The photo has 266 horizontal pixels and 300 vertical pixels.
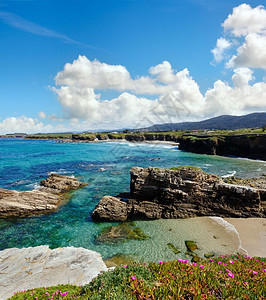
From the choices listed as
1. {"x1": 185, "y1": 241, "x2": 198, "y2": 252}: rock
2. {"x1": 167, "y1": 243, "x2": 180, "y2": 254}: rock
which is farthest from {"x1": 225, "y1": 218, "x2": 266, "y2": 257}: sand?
{"x1": 167, "y1": 243, "x2": 180, "y2": 254}: rock

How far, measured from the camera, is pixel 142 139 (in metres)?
190

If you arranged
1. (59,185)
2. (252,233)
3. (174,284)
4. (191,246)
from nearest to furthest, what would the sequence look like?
(174,284)
(191,246)
(252,233)
(59,185)

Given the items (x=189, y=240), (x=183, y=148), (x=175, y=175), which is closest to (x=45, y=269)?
(x=189, y=240)

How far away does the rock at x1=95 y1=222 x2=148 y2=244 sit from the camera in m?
18.3

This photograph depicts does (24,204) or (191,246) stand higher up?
(24,204)

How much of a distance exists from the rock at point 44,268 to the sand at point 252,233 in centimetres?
1486

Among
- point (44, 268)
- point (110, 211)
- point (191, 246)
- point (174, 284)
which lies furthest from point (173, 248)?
point (174, 284)

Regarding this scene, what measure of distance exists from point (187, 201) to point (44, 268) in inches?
727

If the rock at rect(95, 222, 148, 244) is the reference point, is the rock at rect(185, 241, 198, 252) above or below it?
below

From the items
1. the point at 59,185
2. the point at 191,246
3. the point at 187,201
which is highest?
the point at 59,185

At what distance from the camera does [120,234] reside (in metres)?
19.4

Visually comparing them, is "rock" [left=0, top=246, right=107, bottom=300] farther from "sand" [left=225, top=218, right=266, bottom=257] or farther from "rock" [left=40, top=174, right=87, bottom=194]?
"rock" [left=40, top=174, right=87, bottom=194]

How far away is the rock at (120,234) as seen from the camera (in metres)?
18.3

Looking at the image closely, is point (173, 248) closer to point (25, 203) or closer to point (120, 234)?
point (120, 234)
